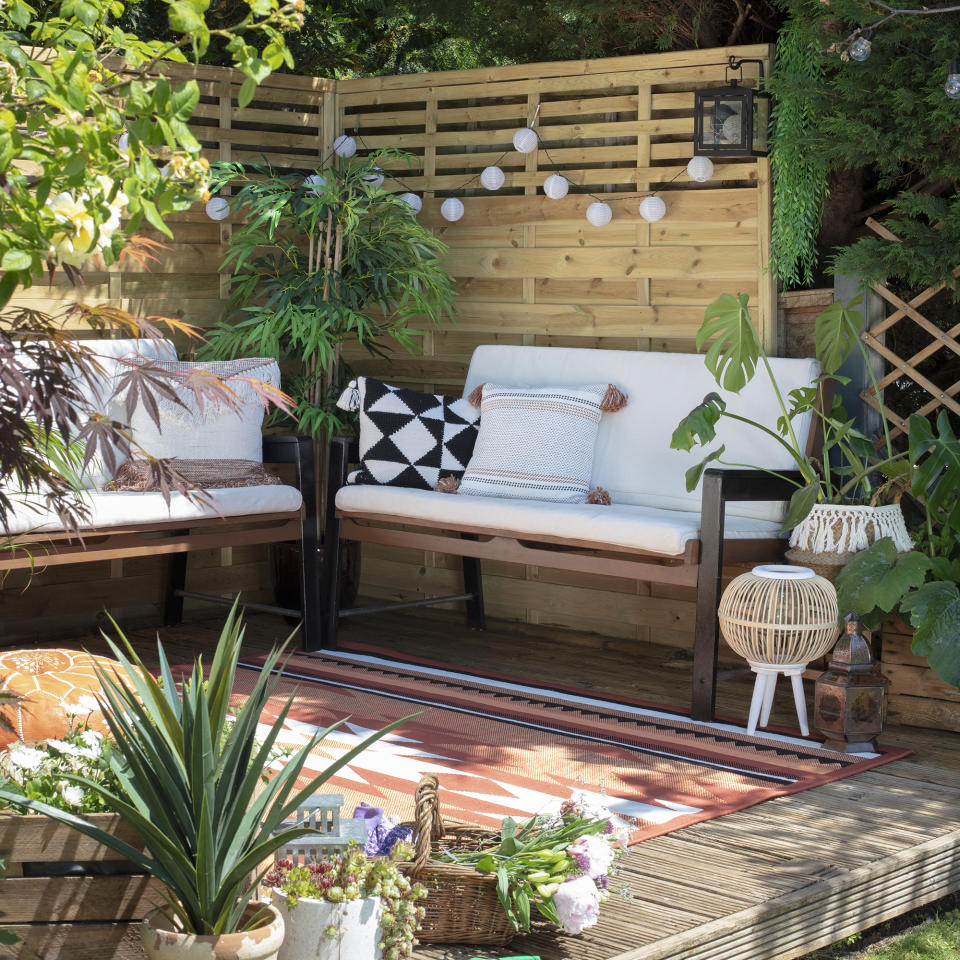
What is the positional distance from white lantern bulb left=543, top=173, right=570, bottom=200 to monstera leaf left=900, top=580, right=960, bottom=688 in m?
2.04

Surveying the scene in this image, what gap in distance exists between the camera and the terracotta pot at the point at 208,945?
1.68 metres

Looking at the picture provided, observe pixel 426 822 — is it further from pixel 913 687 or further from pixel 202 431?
pixel 202 431

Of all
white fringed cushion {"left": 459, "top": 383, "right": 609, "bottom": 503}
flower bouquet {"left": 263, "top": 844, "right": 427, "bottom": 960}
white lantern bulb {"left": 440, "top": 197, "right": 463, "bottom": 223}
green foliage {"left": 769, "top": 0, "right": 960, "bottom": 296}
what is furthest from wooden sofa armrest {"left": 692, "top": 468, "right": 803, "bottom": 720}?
white lantern bulb {"left": 440, "top": 197, "right": 463, "bottom": 223}

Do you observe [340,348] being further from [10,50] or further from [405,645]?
[10,50]

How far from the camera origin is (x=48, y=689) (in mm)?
2660

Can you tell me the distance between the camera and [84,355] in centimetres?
169

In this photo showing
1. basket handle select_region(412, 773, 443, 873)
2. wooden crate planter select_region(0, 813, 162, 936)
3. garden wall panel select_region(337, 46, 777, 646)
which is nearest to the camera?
wooden crate planter select_region(0, 813, 162, 936)

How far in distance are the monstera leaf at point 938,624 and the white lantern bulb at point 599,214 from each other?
1870 mm

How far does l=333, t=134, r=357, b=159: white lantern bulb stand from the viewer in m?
5.11

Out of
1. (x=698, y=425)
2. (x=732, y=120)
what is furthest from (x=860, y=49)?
(x=698, y=425)

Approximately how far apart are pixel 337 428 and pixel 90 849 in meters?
3.04

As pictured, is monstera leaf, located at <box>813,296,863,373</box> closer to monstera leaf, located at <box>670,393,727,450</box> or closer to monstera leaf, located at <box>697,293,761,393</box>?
monstera leaf, located at <box>697,293,761,393</box>

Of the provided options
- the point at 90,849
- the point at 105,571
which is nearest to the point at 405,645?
the point at 105,571

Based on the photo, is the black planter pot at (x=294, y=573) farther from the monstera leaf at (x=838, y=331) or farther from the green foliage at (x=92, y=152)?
the green foliage at (x=92, y=152)
